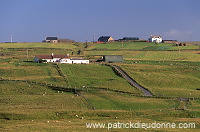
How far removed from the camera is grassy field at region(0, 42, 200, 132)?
2486 inches

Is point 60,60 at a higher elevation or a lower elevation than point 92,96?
higher

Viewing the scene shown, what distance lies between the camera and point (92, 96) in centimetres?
8581

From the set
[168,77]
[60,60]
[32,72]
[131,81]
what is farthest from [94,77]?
[60,60]

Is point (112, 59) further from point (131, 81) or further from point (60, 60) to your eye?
point (131, 81)

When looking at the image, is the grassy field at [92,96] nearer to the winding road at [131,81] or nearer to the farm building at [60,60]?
the winding road at [131,81]

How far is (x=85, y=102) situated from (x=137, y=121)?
20136mm

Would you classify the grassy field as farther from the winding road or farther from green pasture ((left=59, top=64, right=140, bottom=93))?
the winding road

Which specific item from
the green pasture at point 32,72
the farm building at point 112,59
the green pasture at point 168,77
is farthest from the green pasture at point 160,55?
the green pasture at point 32,72

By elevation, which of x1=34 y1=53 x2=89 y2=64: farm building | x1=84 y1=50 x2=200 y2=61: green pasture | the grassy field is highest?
x1=84 y1=50 x2=200 y2=61: green pasture

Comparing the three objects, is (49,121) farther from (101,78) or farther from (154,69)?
(154,69)

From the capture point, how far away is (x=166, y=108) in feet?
253

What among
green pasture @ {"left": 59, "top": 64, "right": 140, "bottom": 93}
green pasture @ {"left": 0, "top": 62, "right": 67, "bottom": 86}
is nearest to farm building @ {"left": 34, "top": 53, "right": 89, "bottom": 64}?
green pasture @ {"left": 0, "top": 62, "right": 67, "bottom": 86}

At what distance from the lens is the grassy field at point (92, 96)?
207 feet

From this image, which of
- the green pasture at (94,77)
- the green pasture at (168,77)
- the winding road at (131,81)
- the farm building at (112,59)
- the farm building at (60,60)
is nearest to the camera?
the winding road at (131,81)
